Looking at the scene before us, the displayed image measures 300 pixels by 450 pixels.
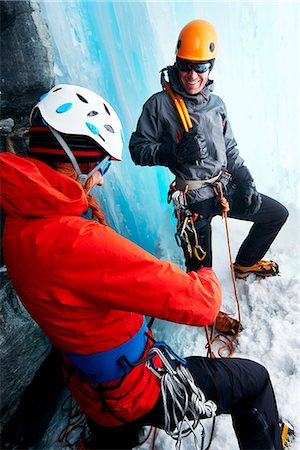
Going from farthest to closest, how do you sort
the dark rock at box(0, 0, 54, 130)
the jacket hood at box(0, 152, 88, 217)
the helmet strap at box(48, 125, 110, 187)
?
1. the dark rock at box(0, 0, 54, 130)
2. the helmet strap at box(48, 125, 110, 187)
3. the jacket hood at box(0, 152, 88, 217)

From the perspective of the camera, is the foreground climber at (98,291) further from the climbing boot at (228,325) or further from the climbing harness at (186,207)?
the climbing boot at (228,325)

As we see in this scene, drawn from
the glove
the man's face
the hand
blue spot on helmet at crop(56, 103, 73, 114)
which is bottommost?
the hand

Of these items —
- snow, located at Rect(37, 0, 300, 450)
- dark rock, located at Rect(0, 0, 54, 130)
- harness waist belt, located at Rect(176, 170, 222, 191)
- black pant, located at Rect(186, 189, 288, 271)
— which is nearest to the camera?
dark rock, located at Rect(0, 0, 54, 130)

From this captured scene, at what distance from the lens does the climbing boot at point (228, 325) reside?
268 centimetres

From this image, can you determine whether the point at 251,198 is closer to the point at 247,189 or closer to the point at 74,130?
the point at 247,189

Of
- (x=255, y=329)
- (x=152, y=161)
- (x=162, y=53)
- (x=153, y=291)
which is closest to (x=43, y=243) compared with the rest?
(x=153, y=291)

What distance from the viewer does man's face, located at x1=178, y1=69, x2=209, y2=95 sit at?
222 centimetres

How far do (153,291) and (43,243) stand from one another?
1.25ft

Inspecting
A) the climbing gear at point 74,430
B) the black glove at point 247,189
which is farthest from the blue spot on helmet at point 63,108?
the climbing gear at point 74,430

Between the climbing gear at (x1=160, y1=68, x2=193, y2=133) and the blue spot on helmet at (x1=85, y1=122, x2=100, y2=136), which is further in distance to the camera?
the climbing gear at (x1=160, y1=68, x2=193, y2=133)

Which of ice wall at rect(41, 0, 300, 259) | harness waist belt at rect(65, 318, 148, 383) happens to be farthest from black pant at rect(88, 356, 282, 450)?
ice wall at rect(41, 0, 300, 259)

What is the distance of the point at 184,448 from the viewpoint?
1.94 meters

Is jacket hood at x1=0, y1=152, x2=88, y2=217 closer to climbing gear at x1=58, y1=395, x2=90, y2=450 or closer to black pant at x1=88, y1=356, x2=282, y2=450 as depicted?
black pant at x1=88, y1=356, x2=282, y2=450

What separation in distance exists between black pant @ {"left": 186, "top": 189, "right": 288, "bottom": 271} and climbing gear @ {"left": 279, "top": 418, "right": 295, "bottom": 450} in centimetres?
115
